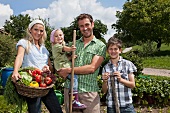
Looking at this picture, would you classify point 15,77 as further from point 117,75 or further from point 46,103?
point 117,75

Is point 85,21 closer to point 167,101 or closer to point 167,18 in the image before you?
point 167,101

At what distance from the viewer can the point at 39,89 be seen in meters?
3.35

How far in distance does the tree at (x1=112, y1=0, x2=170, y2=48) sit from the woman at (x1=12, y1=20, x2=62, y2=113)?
87.0 ft

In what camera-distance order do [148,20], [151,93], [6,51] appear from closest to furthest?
[151,93]
[6,51]
[148,20]

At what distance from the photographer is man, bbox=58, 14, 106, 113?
3.44 metres

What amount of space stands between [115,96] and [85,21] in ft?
2.89

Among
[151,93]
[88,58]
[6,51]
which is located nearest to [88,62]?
[88,58]

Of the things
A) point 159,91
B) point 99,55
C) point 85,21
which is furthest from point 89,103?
point 159,91

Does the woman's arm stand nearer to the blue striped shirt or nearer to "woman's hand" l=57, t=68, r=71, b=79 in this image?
"woman's hand" l=57, t=68, r=71, b=79

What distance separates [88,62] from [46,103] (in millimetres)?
779

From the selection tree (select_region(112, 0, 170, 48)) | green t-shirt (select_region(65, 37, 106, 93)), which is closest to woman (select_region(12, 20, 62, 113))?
green t-shirt (select_region(65, 37, 106, 93))

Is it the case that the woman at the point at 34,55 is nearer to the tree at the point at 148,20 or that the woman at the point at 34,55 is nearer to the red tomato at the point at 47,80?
the red tomato at the point at 47,80

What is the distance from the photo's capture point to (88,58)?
11.5 feet

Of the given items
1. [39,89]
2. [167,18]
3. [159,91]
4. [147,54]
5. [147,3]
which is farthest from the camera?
[147,3]
